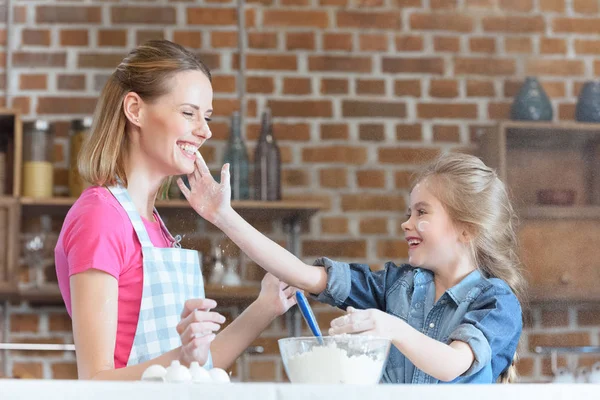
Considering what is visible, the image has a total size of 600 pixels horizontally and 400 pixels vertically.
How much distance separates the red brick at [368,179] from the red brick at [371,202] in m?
0.03

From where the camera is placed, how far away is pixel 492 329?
1131 millimetres

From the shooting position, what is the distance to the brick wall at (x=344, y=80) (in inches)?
98.8

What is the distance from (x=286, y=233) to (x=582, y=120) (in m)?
0.88

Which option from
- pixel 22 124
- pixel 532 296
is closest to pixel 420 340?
pixel 532 296

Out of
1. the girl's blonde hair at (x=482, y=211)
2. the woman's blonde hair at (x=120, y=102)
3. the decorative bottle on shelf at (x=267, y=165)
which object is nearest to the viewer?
the woman's blonde hair at (x=120, y=102)

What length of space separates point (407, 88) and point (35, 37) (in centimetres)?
105

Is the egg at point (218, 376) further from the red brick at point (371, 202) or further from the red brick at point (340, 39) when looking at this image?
the red brick at point (340, 39)

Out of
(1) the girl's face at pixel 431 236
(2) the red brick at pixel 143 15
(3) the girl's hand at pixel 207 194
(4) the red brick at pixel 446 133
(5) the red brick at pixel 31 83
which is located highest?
(2) the red brick at pixel 143 15

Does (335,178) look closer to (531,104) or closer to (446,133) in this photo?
(446,133)

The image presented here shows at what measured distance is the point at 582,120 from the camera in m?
2.53

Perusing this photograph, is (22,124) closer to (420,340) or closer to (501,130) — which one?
(501,130)

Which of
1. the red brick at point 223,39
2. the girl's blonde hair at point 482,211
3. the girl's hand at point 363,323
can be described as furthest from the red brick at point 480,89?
the girl's hand at point 363,323

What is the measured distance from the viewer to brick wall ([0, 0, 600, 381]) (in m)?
2.51

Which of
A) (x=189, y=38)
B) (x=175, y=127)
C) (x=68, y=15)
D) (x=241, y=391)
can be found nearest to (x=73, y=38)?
(x=68, y=15)
